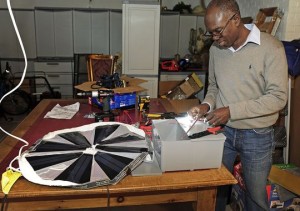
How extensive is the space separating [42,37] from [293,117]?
491cm

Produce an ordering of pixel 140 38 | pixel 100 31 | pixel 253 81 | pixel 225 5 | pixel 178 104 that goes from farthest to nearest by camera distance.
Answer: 1. pixel 100 31
2. pixel 140 38
3. pixel 178 104
4. pixel 253 81
5. pixel 225 5

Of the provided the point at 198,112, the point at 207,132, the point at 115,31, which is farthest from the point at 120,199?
the point at 115,31

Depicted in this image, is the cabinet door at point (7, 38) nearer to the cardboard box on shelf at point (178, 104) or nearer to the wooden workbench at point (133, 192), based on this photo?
the cardboard box on shelf at point (178, 104)

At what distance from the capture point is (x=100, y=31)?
5875 mm

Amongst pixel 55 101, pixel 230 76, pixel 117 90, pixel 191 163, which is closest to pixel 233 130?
pixel 230 76

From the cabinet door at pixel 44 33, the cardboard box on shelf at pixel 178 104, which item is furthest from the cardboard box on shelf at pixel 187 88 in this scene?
the cabinet door at pixel 44 33

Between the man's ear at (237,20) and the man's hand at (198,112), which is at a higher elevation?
the man's ear at (237,20)

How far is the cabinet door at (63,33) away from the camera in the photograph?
18.6ft

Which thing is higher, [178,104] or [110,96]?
[110,96]

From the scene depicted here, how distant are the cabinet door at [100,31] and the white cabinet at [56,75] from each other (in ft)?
2.28

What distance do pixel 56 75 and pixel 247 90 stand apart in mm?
4761

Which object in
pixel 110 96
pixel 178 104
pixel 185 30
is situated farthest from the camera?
pixel 185 30

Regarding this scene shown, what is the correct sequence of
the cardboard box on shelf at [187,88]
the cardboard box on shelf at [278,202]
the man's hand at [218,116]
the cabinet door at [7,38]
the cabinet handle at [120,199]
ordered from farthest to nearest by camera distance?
the cabinet door at [7,38] → the cardboard box on shelf at [187,88] → the cardboard box on shelf at [278,202] → the man's hand at [218,116] → the cabinet handle at [120,199]

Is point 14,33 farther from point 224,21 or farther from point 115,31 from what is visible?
point 224,21
